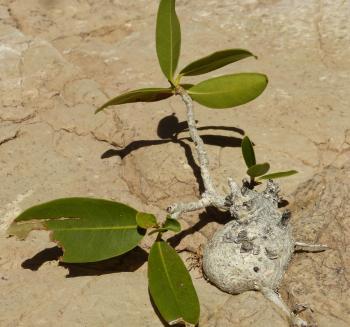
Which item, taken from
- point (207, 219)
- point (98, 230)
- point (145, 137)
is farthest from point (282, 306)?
point (145, 137)

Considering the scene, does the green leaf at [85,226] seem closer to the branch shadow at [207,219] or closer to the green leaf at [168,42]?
the branch shadow at [207,219]

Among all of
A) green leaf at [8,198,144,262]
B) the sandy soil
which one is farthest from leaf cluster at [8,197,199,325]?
the sandy soil

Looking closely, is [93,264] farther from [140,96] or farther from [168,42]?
[168,42]

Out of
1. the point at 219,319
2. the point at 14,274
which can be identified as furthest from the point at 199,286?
the point at 14,274

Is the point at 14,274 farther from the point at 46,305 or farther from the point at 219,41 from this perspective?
the point at 219,41

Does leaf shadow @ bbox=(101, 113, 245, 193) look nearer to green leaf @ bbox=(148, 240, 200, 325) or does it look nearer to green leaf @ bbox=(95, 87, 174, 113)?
green leaf @ bbox=(95, 87, 174, 113)
